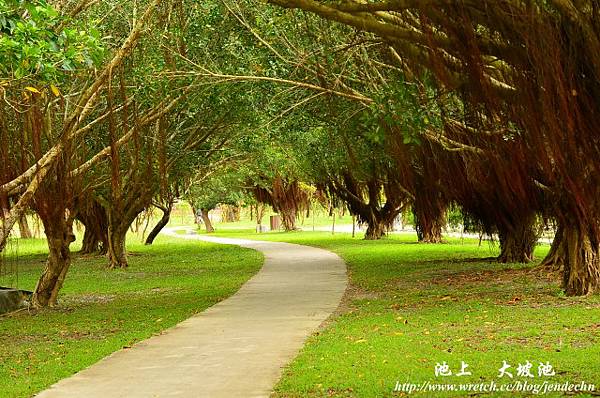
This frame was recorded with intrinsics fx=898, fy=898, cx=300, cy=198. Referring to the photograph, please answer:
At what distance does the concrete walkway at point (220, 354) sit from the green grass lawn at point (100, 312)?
1.35 ft

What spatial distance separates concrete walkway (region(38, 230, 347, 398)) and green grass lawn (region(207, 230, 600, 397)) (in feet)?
1.15

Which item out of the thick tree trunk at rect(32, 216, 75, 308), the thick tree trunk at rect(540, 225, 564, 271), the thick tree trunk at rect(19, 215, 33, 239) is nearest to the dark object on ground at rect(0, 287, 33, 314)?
the thick tree trunk at rect(32, 216, 75, 308)

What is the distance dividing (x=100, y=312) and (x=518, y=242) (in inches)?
494

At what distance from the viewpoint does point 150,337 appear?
12.3m

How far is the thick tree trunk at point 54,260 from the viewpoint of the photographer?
Result: 16688mm

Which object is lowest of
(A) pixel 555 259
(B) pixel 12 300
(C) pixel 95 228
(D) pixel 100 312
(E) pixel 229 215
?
(D) pixel 100 312

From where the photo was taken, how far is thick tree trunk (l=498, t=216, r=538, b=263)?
2456cm

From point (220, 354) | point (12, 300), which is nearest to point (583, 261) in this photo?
point (220, 354)

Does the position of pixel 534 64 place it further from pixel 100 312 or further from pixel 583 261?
pixel 100 312

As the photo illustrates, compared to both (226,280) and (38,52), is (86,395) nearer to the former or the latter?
(38,52)

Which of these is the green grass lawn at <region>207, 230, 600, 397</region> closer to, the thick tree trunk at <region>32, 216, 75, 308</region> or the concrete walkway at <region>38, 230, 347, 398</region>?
the concrete walkway at <region>38, 230, 347, 398</region>

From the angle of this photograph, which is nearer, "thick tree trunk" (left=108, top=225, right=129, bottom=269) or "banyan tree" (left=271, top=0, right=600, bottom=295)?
"banyan tree" (left=271, top=0, right=600, bottom=295)

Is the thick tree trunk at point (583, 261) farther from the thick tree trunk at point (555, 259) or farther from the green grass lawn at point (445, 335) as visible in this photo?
the thick tree trunk at point (555, 259)

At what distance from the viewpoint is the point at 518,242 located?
80.7ft
